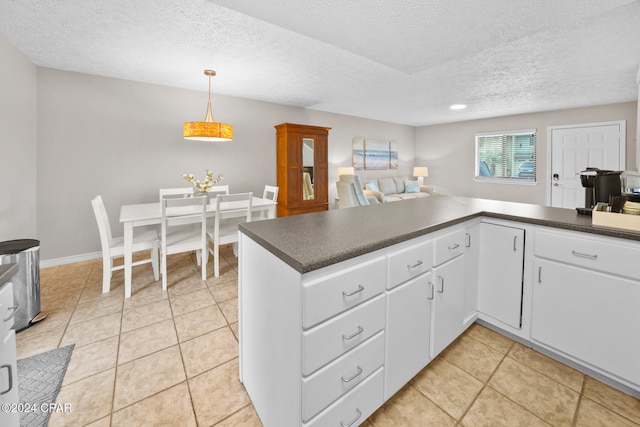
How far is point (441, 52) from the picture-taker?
2.69 metres

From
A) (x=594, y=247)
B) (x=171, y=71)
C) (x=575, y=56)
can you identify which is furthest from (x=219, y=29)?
(x=575, y=56)

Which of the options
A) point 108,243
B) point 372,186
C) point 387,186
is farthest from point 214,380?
point 387,186

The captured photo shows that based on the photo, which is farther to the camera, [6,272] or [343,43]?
[343,43]

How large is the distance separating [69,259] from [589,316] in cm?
493

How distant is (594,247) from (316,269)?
1.52m

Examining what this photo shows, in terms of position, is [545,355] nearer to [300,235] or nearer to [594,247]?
[594,247]

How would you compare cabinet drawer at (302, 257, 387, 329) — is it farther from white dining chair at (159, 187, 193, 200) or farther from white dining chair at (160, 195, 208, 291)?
white dining chair at (159, 187, 193, 200)

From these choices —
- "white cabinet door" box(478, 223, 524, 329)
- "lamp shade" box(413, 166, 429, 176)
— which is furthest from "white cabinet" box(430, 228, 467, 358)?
"lamp shade" box(413, 166, 429, 176)

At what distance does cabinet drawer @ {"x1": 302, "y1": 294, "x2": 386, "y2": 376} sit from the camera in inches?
36.2

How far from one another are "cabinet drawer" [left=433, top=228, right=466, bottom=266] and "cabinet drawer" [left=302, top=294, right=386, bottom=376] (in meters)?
0.51

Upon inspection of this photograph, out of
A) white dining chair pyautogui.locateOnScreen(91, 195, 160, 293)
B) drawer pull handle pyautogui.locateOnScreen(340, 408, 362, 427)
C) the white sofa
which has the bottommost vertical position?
drawer pull handle pyautogui.locateOnScreen(340, 408, 362, 427)

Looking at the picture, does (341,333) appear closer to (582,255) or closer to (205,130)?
(582,255)

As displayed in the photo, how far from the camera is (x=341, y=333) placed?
3.32ft

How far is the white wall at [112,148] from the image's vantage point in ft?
10.5
